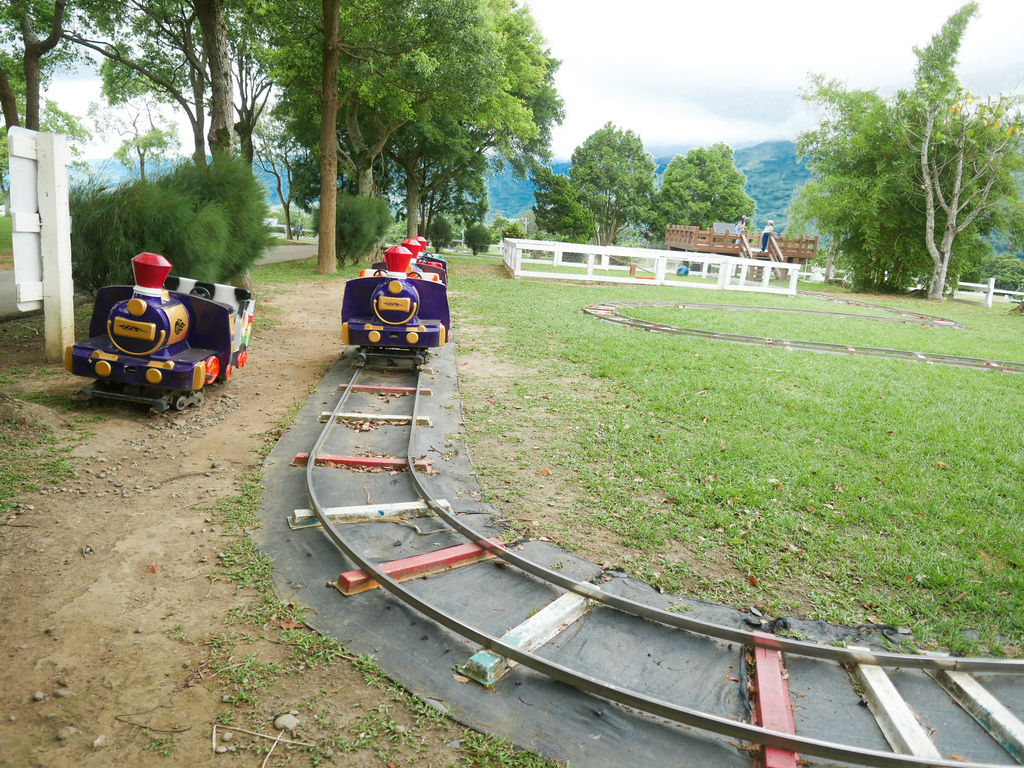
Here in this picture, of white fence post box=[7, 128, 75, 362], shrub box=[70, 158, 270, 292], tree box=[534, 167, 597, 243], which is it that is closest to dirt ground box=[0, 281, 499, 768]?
white fence post box=[7, 128, 75, 362]

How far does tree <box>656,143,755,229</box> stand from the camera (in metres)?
54.8

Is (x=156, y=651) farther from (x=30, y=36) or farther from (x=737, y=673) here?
(x=30, y=36)

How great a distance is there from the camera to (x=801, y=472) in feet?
18.3

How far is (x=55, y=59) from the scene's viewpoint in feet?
74.4

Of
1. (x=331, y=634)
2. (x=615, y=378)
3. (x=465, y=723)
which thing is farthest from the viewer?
(x=615, y=378)

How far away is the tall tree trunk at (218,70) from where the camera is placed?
538 inches

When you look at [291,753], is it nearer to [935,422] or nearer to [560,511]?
[560,511]

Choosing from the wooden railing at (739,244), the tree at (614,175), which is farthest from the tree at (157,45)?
the tree at (614,175)

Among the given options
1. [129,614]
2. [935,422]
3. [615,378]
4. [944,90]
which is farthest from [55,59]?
[944,90]

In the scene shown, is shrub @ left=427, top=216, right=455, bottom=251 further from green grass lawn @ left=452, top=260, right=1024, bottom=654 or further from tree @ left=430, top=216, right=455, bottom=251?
green grass lawn @ left=452, top=260, right=1024, bottom=654

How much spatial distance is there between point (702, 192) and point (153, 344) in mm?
54906

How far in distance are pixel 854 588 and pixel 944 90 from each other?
29.0 m

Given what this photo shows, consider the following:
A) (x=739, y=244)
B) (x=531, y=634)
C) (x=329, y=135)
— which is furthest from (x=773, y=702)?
(x=739, y=244)

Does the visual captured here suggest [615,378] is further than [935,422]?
Yes
